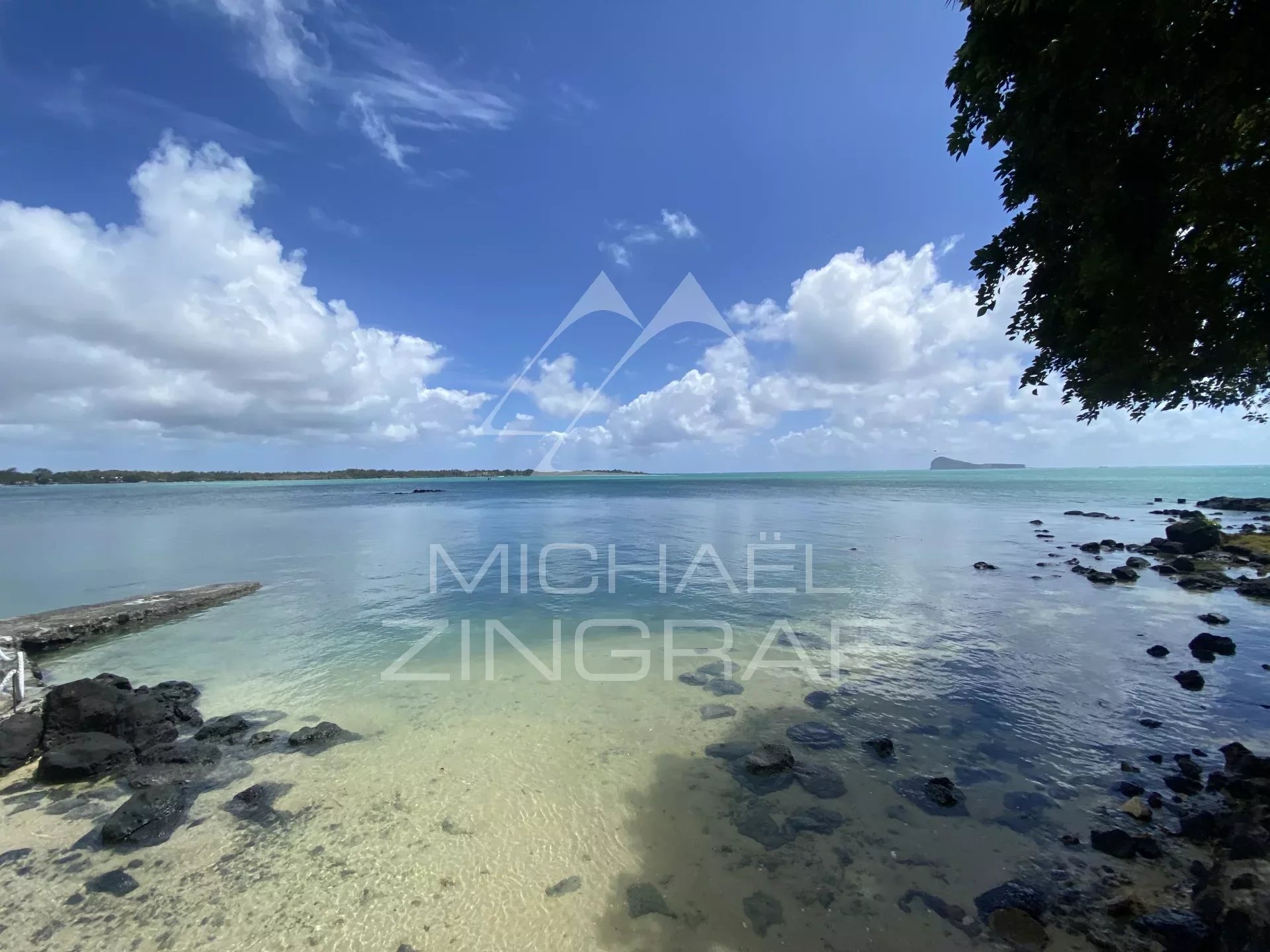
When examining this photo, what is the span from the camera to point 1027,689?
11.3 m

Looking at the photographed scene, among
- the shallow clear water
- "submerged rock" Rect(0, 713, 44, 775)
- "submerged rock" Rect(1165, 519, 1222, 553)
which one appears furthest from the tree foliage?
"submerged rock" Rect(1165, 519, 1222, 553)

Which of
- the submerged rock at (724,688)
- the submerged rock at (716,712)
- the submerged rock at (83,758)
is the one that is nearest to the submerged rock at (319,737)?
the submerged rock at (83,758)

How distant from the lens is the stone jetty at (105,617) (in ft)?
48.3

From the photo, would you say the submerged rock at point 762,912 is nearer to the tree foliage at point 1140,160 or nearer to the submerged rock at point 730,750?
the submerged rock at point 730,750

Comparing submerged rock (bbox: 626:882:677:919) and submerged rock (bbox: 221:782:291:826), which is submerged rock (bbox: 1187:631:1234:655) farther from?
submerged rock (bbox: 221:782:291:826)

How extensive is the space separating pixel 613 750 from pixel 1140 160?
38.7 feet

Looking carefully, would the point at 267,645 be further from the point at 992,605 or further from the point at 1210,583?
the point at 1210,583

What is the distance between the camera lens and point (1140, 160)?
7.08 m

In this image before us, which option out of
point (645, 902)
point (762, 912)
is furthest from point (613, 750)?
point (762, 912)

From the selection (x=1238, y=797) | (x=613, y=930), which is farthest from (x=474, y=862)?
(x=1238, y=797)

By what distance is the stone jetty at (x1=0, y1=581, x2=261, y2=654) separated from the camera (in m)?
14.7

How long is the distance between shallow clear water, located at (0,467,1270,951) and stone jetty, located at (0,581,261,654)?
88cm

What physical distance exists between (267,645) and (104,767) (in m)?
6.66

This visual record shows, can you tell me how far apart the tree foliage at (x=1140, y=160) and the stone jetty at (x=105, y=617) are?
80.3 feet
